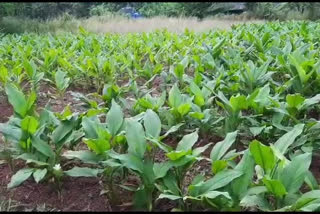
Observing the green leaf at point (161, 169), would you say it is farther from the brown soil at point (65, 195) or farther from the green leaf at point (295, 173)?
the green leaf at point (295, 173)

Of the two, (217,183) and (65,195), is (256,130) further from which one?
(65,195)

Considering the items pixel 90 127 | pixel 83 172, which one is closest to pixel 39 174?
pixel 83 172

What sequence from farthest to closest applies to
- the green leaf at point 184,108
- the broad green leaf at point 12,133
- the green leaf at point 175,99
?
the green leaf at point 175,99 < the green leaf at point 184,108 < the broad green leaf at point 12,133

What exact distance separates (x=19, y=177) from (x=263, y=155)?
44.5 inches

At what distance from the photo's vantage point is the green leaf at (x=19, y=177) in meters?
1.90

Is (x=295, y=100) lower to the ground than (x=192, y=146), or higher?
higher

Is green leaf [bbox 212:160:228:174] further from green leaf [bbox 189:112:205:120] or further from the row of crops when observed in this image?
green leaf [bbox 189:112:205:120]

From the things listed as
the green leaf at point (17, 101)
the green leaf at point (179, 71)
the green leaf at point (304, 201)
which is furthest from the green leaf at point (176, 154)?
the green leaf at point (179, 71)

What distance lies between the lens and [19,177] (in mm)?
1937

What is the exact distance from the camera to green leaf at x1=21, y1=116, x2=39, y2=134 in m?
2.02

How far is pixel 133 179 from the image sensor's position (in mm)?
2066

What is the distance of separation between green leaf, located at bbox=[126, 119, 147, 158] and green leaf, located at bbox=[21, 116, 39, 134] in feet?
1.63

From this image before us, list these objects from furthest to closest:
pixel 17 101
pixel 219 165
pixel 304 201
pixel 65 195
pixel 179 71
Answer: pixel 179 71 < pixel 17 101 < pixel 65 195 < pixel 219 165 < pixel 304 201

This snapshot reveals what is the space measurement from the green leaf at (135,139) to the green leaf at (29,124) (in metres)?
0.50
